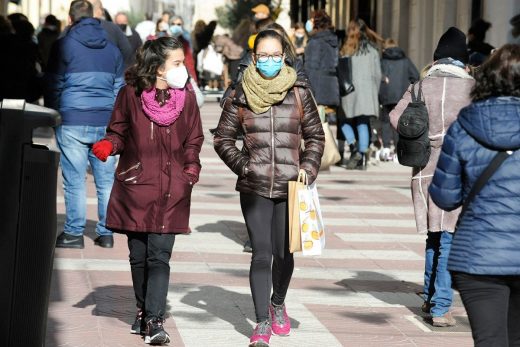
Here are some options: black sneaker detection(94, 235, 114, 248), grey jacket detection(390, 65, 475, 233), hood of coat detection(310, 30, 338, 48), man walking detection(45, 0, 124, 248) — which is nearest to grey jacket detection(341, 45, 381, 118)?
hood of coat detection(310, 30, 338, 48)

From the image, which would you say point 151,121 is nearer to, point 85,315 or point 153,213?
point 153,213

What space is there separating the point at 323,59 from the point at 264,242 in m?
10.2

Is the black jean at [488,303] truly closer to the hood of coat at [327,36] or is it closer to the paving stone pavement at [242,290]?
the paving stone pavement at [242,290]

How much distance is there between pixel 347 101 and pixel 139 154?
10.8m

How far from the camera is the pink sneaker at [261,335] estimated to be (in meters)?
7.36

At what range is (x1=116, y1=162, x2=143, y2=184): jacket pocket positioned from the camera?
745 centimetres

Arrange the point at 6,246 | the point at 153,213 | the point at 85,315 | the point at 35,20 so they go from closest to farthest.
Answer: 1. the point at 6,246
2. the point at 153,213
3. the point at 85,315
4. the point at 35,20

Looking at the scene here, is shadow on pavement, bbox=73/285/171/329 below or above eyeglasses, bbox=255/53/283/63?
below

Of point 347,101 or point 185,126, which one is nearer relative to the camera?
point 185,126

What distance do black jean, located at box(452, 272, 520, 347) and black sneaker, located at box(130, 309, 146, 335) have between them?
2536 mm

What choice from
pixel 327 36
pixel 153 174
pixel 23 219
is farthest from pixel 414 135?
pixel 327 36

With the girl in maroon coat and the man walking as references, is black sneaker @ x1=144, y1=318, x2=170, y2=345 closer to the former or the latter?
the girl in maroon coat

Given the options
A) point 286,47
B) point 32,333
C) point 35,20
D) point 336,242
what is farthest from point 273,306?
point 35,20

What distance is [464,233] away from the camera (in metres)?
5.48
